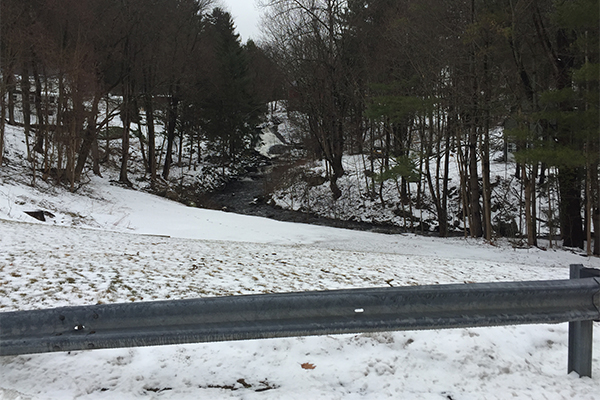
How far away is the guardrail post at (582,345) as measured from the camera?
2.86 metres

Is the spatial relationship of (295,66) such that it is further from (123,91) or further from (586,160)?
(586,160)

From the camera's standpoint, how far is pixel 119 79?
29.0 metres

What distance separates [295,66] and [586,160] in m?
22.1

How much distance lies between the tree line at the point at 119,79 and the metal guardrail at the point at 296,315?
64.9 feet

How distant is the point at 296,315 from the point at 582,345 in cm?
199

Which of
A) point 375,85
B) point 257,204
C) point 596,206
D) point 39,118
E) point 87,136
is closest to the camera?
point 596,206

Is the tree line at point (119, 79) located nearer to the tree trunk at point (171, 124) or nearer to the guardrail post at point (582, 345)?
the tree trunk at point (171, 124)

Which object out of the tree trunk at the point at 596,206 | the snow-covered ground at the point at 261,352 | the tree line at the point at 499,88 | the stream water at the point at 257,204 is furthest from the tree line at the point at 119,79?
the tree trunk at the point at 596,206

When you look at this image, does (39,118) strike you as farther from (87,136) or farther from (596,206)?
(596,206)

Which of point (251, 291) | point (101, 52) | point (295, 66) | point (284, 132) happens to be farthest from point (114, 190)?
point (284, 132)

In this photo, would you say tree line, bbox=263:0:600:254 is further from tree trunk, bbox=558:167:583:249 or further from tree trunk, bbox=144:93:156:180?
tree trunk, bbox=144:93:156:180

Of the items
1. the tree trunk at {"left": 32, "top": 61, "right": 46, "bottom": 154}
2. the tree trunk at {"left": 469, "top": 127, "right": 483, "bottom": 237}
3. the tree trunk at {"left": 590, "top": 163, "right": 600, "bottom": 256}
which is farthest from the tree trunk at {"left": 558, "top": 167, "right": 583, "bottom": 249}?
the tree trunk at {"left": 32, "top": 61, "right": 46, "bottom": 154}

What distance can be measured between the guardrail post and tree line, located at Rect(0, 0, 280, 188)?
21645mm

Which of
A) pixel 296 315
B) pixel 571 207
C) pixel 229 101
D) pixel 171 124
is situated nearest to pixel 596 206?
pixel 571 207
